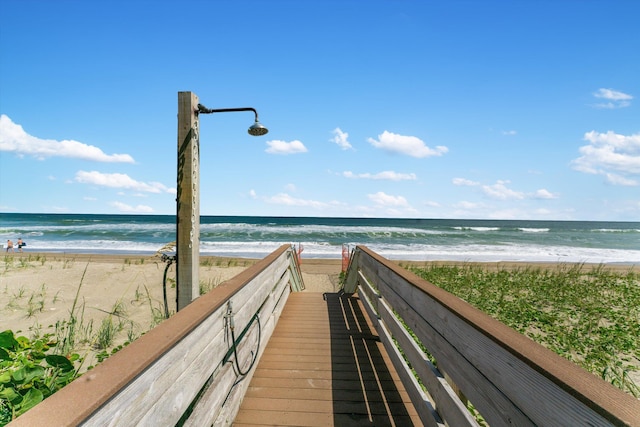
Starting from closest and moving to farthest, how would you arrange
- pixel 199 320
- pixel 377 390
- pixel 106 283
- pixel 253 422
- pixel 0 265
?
pixel 199 320
pixel 253 422
pixel 377 390
pixel 106 283
pixel 0 265

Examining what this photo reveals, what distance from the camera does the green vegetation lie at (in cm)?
538

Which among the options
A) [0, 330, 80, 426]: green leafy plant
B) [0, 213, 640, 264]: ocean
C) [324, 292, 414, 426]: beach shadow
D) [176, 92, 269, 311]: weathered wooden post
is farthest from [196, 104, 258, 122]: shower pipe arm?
[0, 213, 640, 264]: ocean

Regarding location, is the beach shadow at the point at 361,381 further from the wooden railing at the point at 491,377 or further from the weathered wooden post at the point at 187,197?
the weathered wooden post at the point at 187,197

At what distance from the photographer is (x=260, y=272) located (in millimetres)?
3578

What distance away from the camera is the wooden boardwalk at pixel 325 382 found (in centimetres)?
267

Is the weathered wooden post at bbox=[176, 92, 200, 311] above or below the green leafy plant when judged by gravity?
above

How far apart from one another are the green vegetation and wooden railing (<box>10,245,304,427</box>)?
4494mm

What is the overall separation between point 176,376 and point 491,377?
1.56 m

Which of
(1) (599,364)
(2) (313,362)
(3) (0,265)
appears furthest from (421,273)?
(3) (0,265)

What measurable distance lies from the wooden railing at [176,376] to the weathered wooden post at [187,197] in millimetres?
998

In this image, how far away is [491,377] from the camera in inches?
62.7

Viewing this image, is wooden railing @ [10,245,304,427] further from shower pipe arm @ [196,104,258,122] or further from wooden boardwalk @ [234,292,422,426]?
shower pipe arm @ [196,104,258,122]

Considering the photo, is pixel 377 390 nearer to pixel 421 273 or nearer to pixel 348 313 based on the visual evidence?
pixel 348 313

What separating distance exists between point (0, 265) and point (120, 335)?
1038 cm
